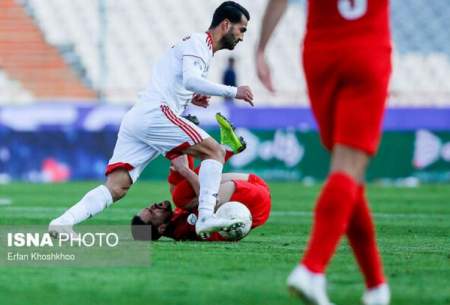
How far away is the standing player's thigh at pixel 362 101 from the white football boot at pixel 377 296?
595 mm

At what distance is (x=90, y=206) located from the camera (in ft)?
25.1

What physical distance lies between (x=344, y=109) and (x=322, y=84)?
23cm

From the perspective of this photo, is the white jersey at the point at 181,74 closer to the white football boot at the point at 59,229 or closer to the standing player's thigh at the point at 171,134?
the standing player's thigh at the point at 171,134

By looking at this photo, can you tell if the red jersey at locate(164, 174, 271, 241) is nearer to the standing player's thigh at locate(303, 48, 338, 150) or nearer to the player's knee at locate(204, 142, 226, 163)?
the player's knee at locate(204, 142, 226, 163)

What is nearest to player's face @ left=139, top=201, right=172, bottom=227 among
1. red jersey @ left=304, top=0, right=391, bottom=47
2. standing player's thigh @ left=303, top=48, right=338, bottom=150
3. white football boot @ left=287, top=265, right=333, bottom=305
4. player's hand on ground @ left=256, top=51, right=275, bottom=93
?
player's hand on ground @ left=256, top=51, right=275, bottom=93

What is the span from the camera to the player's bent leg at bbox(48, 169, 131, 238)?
7.44m

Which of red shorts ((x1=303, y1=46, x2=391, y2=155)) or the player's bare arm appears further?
the player's bare arm

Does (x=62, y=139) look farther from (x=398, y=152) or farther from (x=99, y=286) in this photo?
(x=99, y=286)

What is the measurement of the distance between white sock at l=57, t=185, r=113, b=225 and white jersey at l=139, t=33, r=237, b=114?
76 cm

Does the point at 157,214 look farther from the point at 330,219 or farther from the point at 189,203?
the point at 330,219

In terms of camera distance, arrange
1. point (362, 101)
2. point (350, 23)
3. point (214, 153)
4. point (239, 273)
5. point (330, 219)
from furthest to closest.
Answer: point (214, 153) < point (239, 273) < point (350, 23) < point (362, 101) < point (330, 219)

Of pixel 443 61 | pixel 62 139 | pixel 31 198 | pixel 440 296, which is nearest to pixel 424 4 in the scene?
pixel 443 61

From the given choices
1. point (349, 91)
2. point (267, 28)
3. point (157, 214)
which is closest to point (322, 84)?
point (349, 91)

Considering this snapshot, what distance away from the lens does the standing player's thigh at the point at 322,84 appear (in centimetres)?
475
